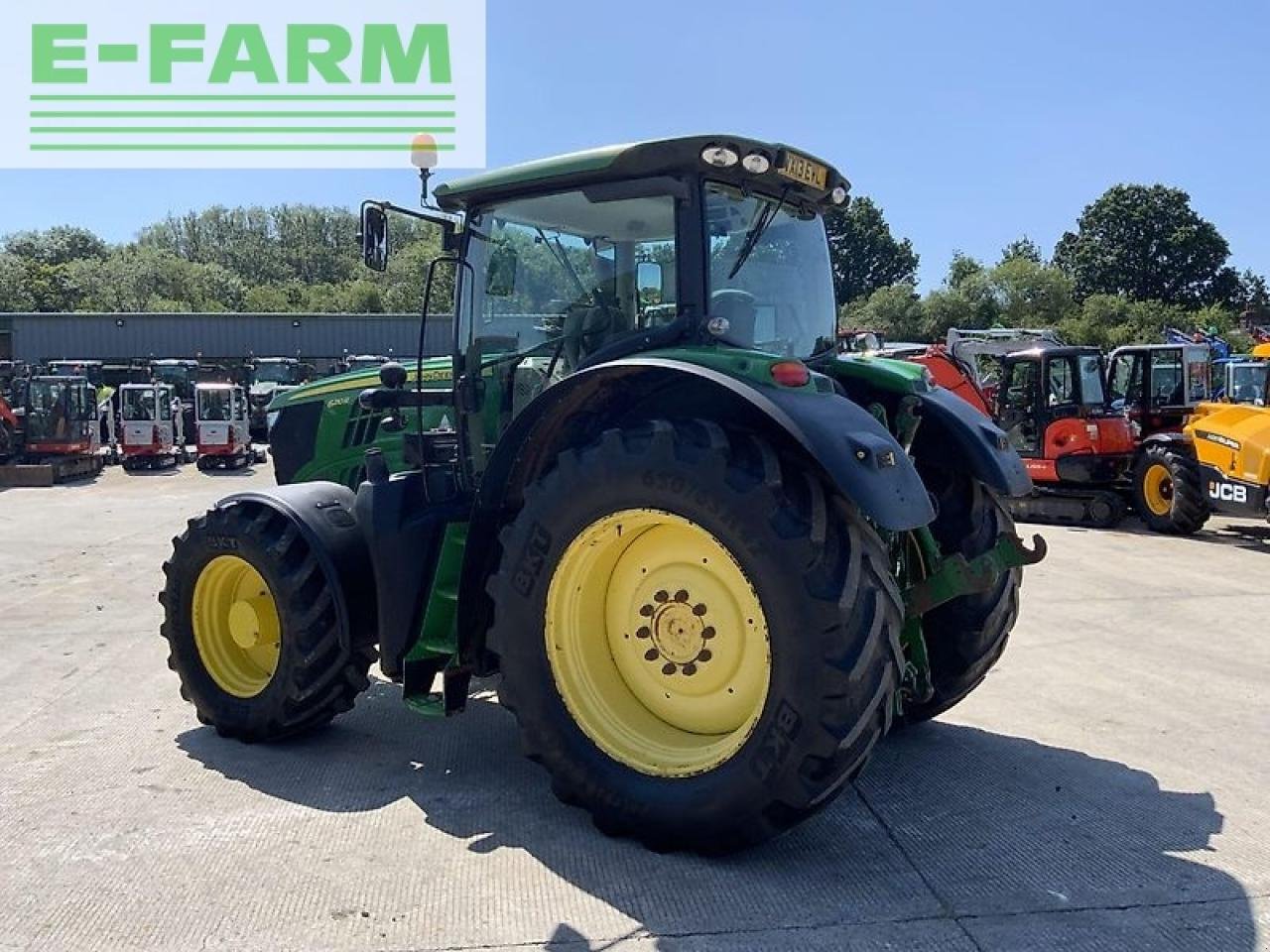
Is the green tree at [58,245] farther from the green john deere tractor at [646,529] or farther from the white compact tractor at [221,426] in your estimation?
the green john deere tractor at [646,529]

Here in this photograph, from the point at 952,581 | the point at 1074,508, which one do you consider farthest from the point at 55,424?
the point at 952,581

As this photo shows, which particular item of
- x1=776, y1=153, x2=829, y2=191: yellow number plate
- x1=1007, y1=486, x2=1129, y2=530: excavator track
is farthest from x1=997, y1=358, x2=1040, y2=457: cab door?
x1=776, y1=153, x2=829, y2=191: yellow number plate

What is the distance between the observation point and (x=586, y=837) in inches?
147

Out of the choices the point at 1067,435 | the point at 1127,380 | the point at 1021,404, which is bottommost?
the point at 1067,435

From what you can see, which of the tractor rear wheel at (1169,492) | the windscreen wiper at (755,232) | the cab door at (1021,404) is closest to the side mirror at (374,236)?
the windscreen wiper at (755,232)

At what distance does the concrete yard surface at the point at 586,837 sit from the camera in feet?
10.2

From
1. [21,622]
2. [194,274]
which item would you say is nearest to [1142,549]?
[21,622]

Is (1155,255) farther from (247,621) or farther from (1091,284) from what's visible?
(247,621)

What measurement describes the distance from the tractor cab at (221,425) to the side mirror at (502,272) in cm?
1946

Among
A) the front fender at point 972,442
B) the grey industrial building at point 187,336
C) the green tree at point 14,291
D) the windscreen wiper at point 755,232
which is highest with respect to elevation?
the green tree at point 14,291

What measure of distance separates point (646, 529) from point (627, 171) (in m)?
1.33

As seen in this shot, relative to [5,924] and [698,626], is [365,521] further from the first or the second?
[5,924]

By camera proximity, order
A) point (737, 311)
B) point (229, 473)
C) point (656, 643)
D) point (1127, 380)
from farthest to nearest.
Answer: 1. point (229, 473)
2. point (1127, 380)
3. point (737, 311)
4. point (656, 643)

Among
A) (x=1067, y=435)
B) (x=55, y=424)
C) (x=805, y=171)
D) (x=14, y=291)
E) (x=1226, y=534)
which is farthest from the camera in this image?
(x=14, y=291)
